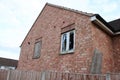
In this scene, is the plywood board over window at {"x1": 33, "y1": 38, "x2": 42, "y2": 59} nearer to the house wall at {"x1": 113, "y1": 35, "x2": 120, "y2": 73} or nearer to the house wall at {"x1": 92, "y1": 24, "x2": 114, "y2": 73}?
the house wall at {"x1": 92, "y1": 24, "x2": 114, "y2": 73}

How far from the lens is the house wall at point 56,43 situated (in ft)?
25.2

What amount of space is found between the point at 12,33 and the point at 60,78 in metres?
19.3

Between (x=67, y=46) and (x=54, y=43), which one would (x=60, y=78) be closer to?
(x=67, y=46)

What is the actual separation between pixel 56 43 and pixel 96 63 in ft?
11.4

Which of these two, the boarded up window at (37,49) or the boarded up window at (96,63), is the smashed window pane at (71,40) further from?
the boarded up window at (37,49)

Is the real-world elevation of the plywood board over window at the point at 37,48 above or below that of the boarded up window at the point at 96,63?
above

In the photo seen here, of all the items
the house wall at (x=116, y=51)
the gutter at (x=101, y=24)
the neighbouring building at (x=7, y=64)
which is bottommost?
the neighbouring building at (x=7, y=64)

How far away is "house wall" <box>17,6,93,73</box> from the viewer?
25.2 feet

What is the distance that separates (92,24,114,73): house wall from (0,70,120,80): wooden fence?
3106mm

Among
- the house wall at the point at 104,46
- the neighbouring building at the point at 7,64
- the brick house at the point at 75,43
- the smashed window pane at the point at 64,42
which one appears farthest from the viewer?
the neighbouring building at the point at 7,64

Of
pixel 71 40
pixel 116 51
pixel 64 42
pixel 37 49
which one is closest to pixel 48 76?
pixel 71 40

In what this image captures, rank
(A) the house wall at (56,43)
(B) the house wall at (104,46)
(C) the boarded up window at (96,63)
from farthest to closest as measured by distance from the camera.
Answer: (B) the house wall at (104,46) → (A) the house wall at (56,43) → (C) the boarded up window at (96,63)

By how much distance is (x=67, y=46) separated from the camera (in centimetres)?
898

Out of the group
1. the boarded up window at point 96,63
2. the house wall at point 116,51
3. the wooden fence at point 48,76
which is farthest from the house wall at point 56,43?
the house wall at point 116,51
